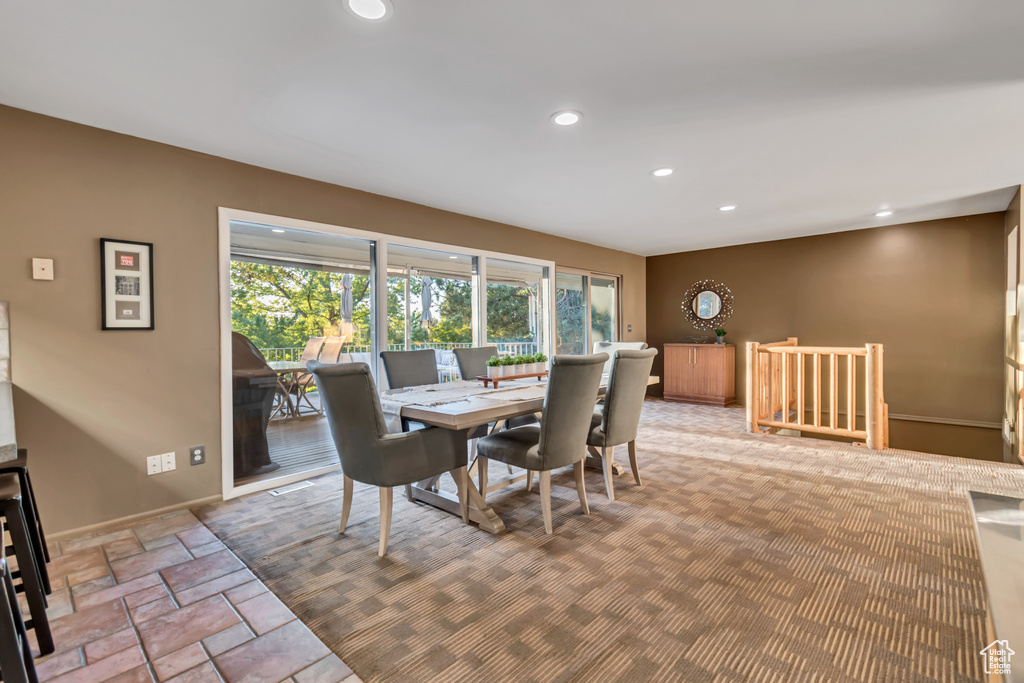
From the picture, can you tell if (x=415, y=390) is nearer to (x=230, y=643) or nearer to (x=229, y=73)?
(x=230, y=643)

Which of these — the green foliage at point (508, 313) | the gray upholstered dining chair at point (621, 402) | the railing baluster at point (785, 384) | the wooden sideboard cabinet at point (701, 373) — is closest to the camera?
the gray upholstered dining chair at point (621, 402)

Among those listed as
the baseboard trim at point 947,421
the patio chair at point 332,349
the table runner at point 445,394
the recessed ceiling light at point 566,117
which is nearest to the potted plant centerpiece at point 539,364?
the table runner at point 445,394

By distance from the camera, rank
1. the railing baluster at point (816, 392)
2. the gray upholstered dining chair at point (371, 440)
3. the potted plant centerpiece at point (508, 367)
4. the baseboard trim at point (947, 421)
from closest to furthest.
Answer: the gray upholstered dining chair at point (371, 440)
the potted plant centerpiece at point (508, 367)
the railing baluster at point (816, 392)
the baseboard trim at point (947, 421)

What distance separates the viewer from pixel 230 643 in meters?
1.75

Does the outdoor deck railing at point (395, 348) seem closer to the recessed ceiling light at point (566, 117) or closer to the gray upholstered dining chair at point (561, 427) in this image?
the gray upholstered dining chair at point (561, 427)

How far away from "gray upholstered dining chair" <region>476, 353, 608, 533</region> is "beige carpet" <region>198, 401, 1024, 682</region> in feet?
1.26

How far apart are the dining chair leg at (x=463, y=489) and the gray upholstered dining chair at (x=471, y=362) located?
143 cm

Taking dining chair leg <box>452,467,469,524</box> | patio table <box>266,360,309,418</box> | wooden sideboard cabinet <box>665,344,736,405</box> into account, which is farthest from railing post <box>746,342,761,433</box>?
patio table <box>266,360,309,418</box>

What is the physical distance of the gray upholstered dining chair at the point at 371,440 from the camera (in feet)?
7.39

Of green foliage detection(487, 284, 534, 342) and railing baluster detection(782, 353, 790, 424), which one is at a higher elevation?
green foliage detection(487, 284, 534, 342)

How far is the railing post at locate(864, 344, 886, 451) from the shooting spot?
4.42 m

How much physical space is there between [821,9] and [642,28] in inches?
25.9

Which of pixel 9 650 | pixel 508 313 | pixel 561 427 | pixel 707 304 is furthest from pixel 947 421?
pixel 9 650

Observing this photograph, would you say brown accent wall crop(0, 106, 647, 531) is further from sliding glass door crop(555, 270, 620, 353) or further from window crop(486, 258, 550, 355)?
sliding glass door crop(555, 270, 620, 353)
